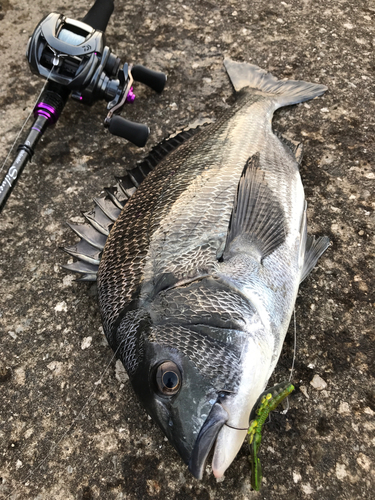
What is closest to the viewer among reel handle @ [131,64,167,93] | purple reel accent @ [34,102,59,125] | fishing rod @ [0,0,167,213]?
fishing rod @ [0,0,167,213]

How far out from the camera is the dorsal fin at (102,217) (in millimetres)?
1980

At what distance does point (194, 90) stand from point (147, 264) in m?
1.96

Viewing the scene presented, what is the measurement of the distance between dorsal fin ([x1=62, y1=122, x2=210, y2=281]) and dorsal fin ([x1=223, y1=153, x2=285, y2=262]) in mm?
691

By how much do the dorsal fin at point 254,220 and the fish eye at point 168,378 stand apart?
1.83ft

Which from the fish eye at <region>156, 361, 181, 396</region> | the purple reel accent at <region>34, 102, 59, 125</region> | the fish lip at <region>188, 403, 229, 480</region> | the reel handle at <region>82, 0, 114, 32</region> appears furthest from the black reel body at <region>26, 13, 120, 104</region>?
the fish lip at <region>188, 403, 229, 480</region>

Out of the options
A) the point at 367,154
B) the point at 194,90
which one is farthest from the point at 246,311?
the point at 194,90

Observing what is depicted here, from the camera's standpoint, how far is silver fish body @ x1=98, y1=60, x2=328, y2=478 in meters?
1.36

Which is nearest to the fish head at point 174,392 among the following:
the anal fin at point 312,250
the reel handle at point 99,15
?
the anal fin at point 312,250

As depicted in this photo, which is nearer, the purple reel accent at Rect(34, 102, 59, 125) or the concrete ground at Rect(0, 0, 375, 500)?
the concrete ground at Rect(0, 0, 375, 500)

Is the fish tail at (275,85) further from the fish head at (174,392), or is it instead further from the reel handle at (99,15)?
the fish head at (174,392)

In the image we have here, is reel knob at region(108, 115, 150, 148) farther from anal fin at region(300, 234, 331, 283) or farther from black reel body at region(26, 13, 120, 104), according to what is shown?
anal fin at region(300, 234, 331, 283)

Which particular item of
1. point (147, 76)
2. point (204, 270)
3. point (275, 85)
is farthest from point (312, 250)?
point (147, 76)

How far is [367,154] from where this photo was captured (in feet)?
8.38

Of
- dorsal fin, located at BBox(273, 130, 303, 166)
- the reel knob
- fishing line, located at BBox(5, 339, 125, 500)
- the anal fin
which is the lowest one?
the anal fin
